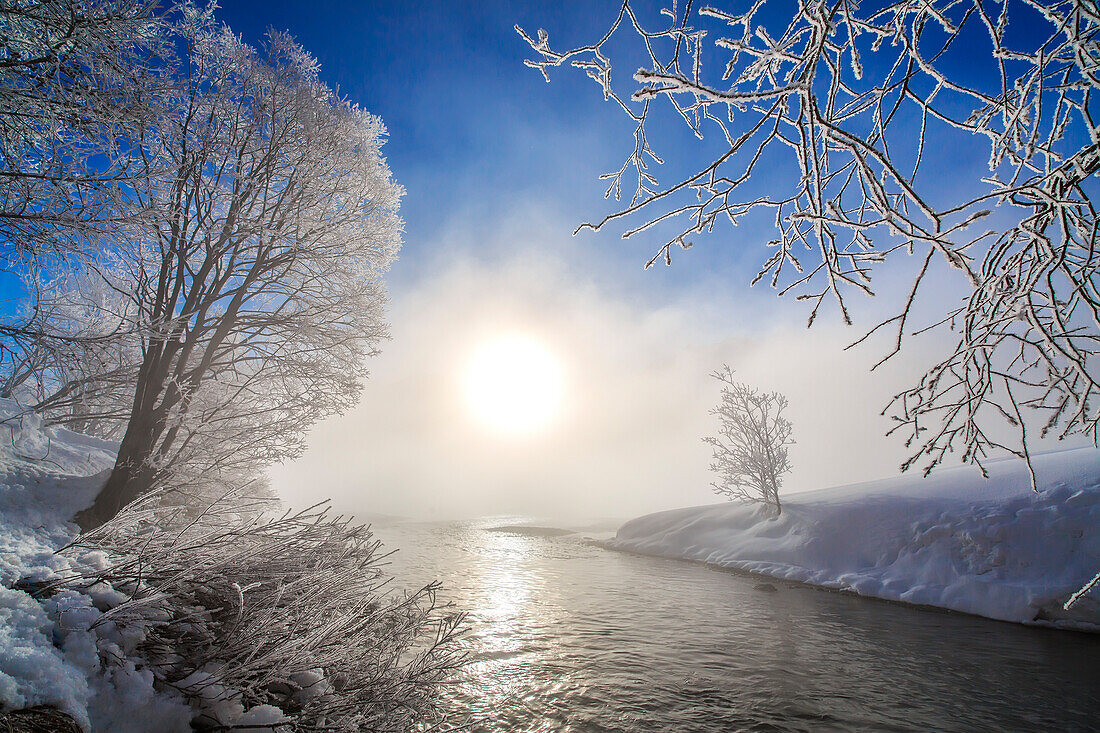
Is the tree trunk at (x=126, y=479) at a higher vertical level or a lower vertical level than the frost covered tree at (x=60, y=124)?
lower

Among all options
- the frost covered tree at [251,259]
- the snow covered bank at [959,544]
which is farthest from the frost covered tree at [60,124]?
the snow covered bank at [959,544]

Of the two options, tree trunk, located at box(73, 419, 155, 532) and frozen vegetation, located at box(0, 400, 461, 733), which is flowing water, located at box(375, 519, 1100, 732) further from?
tree trunk, located at box(73, 419, 155, 532)

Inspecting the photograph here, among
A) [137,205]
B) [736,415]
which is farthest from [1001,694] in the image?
[736,415]

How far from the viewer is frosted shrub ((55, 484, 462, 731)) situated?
2.30m

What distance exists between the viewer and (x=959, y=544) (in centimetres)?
1040

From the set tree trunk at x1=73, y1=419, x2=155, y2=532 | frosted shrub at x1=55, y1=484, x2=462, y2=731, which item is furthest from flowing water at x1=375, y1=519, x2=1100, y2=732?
tree trunk at x1=73, y1=419, x2=155, y2=532

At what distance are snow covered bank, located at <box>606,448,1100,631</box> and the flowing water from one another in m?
0.73

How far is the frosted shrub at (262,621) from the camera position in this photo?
2303mm

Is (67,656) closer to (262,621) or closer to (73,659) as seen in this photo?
(73,659)

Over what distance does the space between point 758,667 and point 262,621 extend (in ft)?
21.1

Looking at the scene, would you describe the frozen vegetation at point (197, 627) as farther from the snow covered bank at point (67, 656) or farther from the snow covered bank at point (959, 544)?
the snow covered bank at point (959, 544)

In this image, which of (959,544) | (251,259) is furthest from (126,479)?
(959,544)

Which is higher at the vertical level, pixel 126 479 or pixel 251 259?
pixel 251 259

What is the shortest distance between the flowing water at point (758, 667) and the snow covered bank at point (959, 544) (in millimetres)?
732
